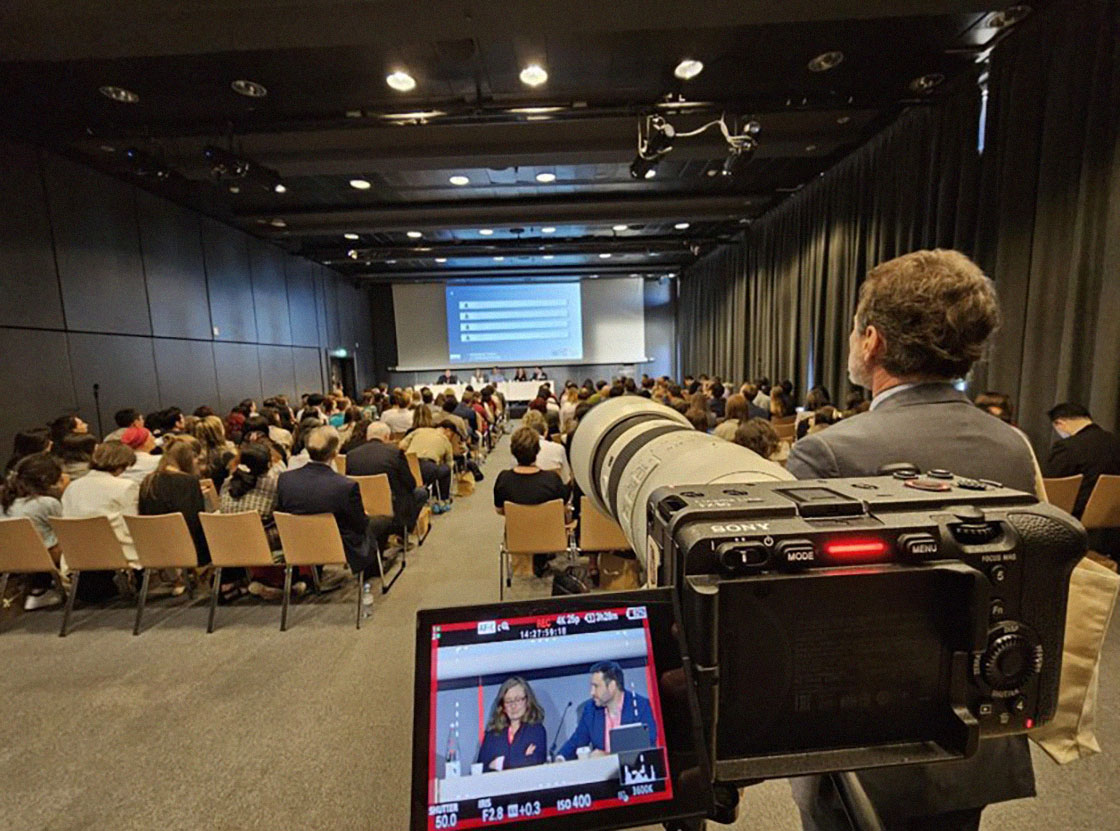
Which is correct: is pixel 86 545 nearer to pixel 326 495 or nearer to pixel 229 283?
pixel 326 495

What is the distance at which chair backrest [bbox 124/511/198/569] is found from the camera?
2684 millimetres

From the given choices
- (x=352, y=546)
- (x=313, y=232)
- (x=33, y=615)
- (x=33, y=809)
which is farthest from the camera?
(x=313, y=232)

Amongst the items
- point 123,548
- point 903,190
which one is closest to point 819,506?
A: point 123,548

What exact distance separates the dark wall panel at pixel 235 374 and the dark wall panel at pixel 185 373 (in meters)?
0.14

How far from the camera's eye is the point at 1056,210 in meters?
3.15

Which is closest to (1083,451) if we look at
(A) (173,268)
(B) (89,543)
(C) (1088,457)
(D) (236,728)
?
(C) (1088,457)

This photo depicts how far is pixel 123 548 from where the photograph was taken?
2.86m

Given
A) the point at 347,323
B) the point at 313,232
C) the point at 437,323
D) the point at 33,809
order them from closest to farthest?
the point at 33,809 < the point at 313,232 < the point at 347,323 < the point at 437,323

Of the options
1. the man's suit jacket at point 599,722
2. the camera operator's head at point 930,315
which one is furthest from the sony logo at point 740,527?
the camera operator's head at point 930,315

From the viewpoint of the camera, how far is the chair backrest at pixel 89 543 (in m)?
2.68

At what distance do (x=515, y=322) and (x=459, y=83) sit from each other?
839 centimetres

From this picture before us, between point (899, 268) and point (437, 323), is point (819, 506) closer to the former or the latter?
point (899, 268)

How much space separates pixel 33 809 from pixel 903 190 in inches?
266

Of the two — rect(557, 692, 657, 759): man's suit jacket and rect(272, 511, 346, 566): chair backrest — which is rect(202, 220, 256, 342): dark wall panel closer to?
rect(272, 511, 346, 566): chair backrest
